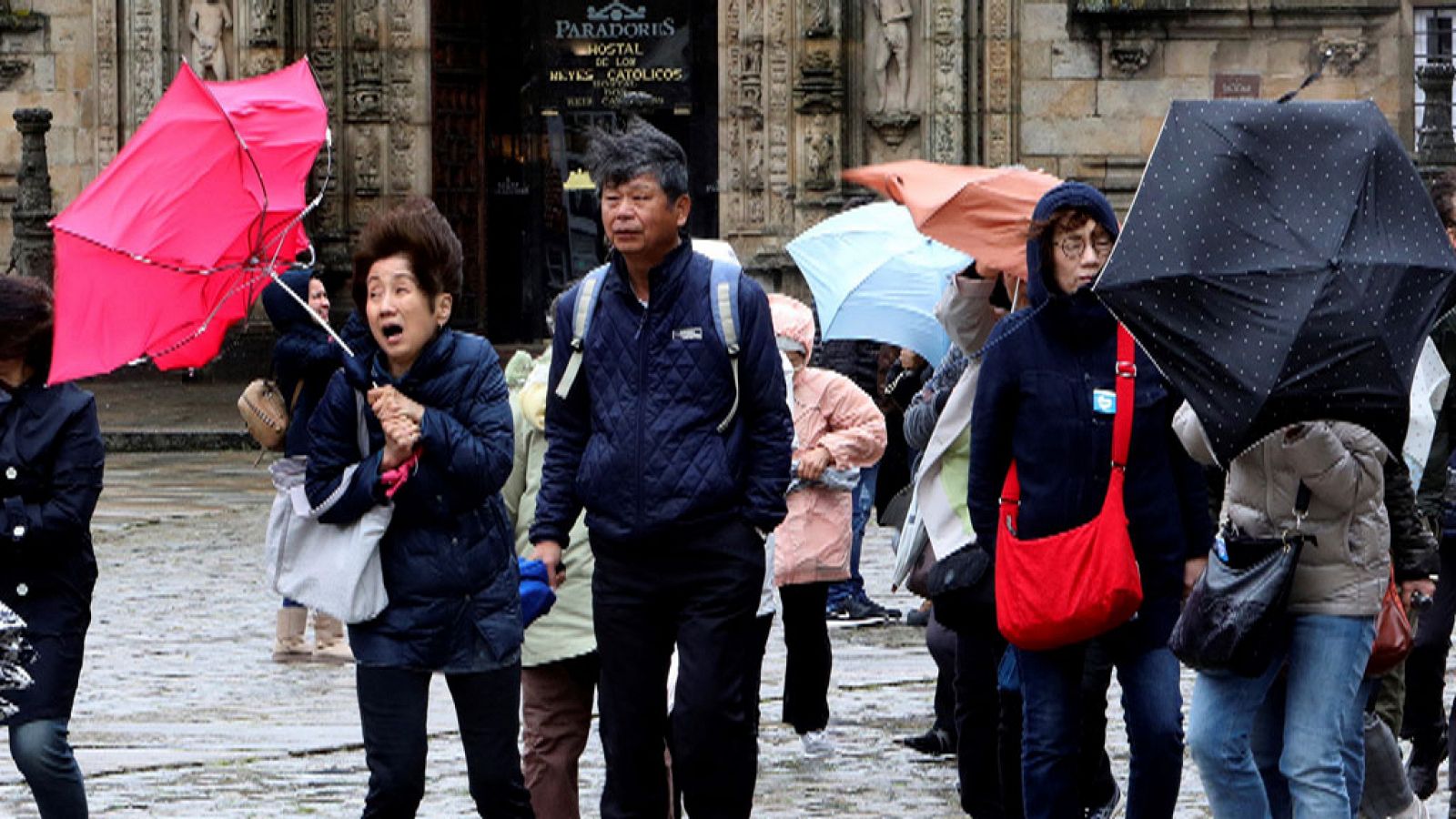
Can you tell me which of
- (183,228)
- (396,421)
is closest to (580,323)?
(396,421)

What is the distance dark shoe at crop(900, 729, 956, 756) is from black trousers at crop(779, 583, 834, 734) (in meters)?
0.34

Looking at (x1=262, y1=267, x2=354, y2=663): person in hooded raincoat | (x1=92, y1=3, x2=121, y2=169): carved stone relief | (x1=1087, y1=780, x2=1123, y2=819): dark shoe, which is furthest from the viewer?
(x1=92, y1=3, x2=121, y2=169): carved stone relief

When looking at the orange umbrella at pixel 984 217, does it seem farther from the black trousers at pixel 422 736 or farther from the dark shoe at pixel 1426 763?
the dark shoe at pixel 1426 763

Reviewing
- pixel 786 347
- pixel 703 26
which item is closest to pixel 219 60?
pixel 703 26

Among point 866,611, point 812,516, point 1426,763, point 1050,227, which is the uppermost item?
point 1050,227

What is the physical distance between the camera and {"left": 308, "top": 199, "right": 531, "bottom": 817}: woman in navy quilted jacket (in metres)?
7.59

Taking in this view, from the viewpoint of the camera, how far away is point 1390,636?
782 centimetres

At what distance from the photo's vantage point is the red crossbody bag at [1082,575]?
7.86m

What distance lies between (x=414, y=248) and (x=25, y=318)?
1.15 m

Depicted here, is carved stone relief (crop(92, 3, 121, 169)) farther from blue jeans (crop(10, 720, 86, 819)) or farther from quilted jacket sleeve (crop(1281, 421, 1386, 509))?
quilted jacket sleeve (crop(1281, 421, 1386, 509))

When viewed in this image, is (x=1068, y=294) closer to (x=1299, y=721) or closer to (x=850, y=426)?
(x=1299, y=721)

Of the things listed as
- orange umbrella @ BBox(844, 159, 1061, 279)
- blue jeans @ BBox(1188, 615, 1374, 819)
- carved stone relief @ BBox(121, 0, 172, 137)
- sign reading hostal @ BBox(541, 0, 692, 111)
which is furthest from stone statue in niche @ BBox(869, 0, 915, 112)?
blue jeans @ BBox(1188, 615, 1374, 819)

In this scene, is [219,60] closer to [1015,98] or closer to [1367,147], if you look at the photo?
[1015,98]

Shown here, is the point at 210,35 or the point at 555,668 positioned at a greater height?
the point at 210,35
